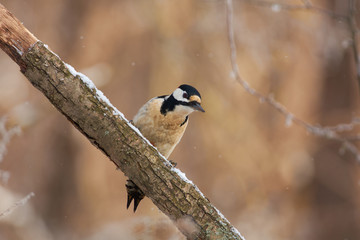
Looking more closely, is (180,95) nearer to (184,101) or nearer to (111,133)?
(184,101)

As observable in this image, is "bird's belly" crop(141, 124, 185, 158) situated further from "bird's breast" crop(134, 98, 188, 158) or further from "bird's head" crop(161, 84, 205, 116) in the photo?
"bird's head" crop(161, 84, 205, 116)

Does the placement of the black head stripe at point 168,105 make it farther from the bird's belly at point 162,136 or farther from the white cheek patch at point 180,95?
the bird's belly at point 162,136

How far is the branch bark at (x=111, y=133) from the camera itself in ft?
8.56

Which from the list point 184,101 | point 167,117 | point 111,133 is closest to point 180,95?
point 184,101

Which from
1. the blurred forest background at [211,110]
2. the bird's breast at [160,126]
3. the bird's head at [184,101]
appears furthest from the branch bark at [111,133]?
the blurred forest background at [211,110]

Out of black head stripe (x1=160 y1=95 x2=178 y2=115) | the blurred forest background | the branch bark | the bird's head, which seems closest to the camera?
the branch bark

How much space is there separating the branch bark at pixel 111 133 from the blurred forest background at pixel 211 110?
17.9 feet

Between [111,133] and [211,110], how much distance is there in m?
6.69

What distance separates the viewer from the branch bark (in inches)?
103

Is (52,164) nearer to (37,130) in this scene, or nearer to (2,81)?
(37,130)

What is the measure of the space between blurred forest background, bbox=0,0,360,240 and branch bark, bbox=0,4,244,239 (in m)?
5.44

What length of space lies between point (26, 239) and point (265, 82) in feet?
18.6

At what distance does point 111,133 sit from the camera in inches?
105

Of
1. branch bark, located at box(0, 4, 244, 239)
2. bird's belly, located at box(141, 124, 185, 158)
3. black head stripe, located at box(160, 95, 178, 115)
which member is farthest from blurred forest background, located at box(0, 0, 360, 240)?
branch bark, located at box(0, 4, 244, 239)
